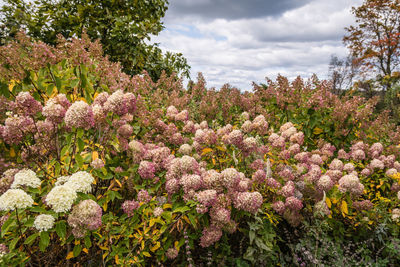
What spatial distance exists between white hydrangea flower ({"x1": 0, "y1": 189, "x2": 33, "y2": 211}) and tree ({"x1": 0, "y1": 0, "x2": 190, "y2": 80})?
492 centimetres

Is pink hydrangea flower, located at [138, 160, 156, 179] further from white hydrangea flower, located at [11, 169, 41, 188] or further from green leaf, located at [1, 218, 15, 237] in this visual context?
green leaf, located at [1, 218, 15, 237]

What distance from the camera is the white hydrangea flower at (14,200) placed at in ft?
4.57

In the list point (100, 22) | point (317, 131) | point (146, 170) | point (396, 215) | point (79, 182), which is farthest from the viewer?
point (100, 22)

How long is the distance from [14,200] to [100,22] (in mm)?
5481

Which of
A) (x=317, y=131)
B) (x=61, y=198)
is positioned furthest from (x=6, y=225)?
(x=317, y=131)

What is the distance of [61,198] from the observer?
1.43 m

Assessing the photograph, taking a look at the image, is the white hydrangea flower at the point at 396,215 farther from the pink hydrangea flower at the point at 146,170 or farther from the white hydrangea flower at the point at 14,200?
the white hydrangea flower at the point at 14,200

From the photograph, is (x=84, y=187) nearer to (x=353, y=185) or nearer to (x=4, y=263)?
(x=4, y=263)

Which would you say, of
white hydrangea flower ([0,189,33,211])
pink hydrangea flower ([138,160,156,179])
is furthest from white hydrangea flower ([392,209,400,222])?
white hydrangea flower ([0,189,33,211])

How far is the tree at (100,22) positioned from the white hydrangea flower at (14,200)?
16.1 ft

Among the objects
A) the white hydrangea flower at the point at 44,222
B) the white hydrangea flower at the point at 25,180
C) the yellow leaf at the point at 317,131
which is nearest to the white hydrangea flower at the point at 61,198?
the white hydrangea flower at the point at 44,222

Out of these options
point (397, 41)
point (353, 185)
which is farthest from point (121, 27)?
point (397, 41)

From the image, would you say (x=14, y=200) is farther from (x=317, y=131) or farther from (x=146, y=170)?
(x=317, y=131)

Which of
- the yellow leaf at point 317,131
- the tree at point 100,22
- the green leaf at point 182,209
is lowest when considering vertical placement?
the green leaf at point 182,209
